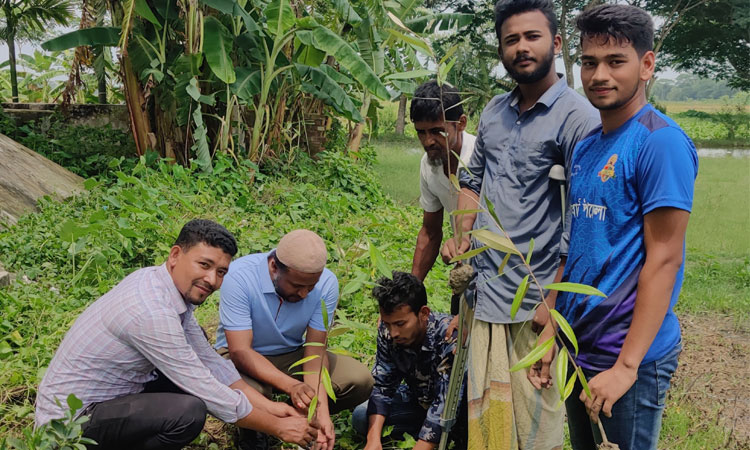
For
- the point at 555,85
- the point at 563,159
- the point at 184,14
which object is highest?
the point at 184,14

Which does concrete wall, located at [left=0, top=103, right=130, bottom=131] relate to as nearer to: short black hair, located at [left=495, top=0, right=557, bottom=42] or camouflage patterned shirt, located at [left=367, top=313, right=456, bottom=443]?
camouflage patterned shirt, located at [left=367, top=313, right=456, bottom=443]

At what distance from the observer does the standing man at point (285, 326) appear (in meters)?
2.68

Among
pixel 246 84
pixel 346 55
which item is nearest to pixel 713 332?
pixel 346 55

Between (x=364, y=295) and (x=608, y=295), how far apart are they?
277 centimetres

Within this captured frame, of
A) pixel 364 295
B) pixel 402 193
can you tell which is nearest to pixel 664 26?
pixel 402 193

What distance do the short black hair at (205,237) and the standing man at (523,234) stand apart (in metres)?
0.83

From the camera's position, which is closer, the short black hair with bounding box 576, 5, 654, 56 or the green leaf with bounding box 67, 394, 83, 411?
the short black hair with bounding box 576, 5, 654, 56

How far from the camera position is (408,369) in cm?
283

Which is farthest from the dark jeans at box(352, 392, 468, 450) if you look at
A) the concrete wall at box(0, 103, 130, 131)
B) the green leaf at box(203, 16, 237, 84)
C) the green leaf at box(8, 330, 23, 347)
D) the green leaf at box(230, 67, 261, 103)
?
the concrete wall at box(0, 103, 130, 131)

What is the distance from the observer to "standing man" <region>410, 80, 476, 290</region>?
2.52 m

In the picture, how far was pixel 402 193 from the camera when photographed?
31.4ft

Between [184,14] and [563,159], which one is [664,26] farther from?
[563,159]

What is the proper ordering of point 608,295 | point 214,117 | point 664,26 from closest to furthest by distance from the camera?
point 608,295
point 214,117
point 664,26

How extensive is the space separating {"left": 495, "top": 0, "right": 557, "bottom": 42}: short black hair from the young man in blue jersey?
37 centimetres
